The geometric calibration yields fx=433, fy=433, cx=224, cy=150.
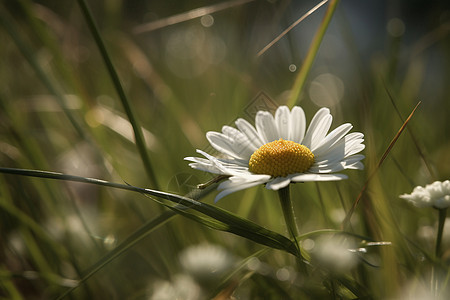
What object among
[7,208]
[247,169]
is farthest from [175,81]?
[247,169]

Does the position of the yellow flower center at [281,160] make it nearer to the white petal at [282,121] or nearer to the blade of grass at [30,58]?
the white petal at [282,121]

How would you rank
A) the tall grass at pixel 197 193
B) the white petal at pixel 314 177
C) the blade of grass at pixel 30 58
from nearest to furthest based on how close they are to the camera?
the white petal at pixel 314 177
the tall grass at pixel 197 193
the blade of grass at pixel 30 58

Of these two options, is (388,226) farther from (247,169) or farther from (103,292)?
(103,292)

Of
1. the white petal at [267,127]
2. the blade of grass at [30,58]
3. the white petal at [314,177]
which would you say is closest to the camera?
the white petal at [314,177]

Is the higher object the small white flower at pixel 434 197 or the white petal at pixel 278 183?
the white petal at pixel 278 183

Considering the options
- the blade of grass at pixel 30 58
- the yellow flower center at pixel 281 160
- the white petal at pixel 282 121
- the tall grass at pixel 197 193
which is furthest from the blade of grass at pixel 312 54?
the blade of grass at pixel 30 58

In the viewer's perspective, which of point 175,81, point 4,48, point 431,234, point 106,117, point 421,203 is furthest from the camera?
point 175,81

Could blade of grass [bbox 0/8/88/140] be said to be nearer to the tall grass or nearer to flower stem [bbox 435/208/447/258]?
the tall grass
